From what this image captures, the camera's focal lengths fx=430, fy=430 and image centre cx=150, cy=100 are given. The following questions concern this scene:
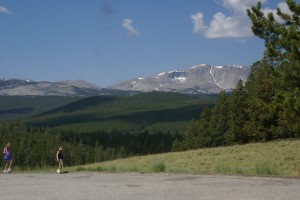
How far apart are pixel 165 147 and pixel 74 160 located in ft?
95.8

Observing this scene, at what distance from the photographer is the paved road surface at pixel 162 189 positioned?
14.0 meters

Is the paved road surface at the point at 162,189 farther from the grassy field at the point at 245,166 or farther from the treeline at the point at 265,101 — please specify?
the treeline at the point at 265,101

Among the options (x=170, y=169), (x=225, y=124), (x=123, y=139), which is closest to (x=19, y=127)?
(x=123, y=139)

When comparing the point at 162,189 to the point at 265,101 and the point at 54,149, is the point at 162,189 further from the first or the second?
the point at 54,149

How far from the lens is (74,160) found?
12275 cm

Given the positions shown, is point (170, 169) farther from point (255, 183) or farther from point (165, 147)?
point (165, 147)

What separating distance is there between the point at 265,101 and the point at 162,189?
32.2 meters

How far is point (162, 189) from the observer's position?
1569 centimetres

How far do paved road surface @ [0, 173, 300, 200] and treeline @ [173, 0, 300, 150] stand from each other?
14.2ft

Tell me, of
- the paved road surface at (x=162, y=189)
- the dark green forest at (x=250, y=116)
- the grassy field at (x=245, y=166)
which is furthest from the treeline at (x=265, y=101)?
the paved road surface at (x=162, y=189)


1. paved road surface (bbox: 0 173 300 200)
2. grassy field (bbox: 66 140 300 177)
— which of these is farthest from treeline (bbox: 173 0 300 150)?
paved road surface (bbox: 0 173 300 200)

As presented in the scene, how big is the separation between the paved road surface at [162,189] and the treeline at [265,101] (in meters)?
4.32

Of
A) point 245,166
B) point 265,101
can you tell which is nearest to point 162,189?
point 245,166

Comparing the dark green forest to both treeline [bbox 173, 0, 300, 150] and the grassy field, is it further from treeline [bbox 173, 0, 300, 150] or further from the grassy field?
the grassy field
